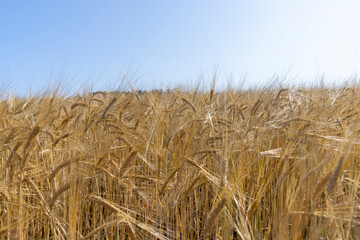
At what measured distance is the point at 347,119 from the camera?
77.1 inches

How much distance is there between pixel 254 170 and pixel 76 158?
1.05 m

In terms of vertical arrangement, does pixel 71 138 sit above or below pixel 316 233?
above

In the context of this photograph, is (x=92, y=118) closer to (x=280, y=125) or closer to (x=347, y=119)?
(x=280, y=125)

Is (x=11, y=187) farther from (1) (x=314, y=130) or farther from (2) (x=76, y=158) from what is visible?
(1) (x=314, y=130)

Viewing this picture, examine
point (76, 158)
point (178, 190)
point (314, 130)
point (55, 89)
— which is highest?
point (55, 89)

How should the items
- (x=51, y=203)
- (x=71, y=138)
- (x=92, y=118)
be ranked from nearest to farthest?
1. (x=51, y=203)
2. (x=71, y=138)
3. (x=92, y=118)

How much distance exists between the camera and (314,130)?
1.51 metres

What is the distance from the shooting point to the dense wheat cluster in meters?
0.99

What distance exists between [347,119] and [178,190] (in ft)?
4.57

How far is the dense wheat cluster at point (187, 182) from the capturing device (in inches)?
39.1

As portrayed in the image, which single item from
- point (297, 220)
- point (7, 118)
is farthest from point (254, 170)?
point (7, 118)

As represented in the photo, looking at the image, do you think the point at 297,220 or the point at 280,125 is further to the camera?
the point at 280,125

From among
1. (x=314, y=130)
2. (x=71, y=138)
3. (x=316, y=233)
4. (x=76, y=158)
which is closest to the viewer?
(x=316, y=233)

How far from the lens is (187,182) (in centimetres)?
158
